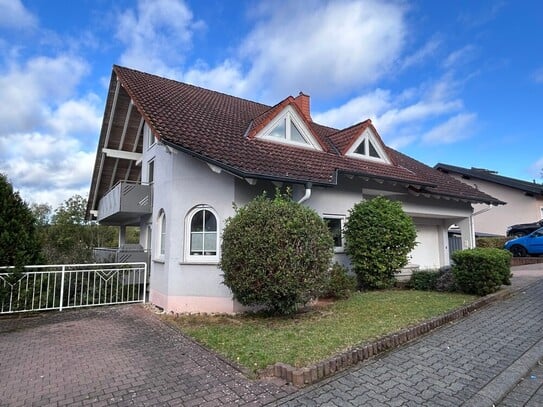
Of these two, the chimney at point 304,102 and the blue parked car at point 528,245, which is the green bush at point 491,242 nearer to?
the blue parked car at point 528,245

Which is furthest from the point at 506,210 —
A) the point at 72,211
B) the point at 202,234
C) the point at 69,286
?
the point at 72,211

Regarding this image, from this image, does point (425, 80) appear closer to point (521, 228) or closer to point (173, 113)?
point (173, 113)

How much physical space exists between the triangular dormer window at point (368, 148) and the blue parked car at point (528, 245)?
1191cm

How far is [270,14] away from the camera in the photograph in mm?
10273

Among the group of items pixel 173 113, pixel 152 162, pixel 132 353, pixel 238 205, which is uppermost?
pixel 173 113

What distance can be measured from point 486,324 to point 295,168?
19.2 feet

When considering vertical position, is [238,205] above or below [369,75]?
below

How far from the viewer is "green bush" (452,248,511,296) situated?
9500 mm

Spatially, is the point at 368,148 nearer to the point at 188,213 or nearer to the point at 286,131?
the point at 286,131

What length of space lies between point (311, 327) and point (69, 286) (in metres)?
7.13

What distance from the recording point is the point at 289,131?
471 inches

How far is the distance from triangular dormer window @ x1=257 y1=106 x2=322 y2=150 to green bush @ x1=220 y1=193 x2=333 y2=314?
4387 mm

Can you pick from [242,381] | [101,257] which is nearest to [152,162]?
[101,257]

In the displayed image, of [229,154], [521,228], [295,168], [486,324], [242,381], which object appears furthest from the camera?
[521,228]
